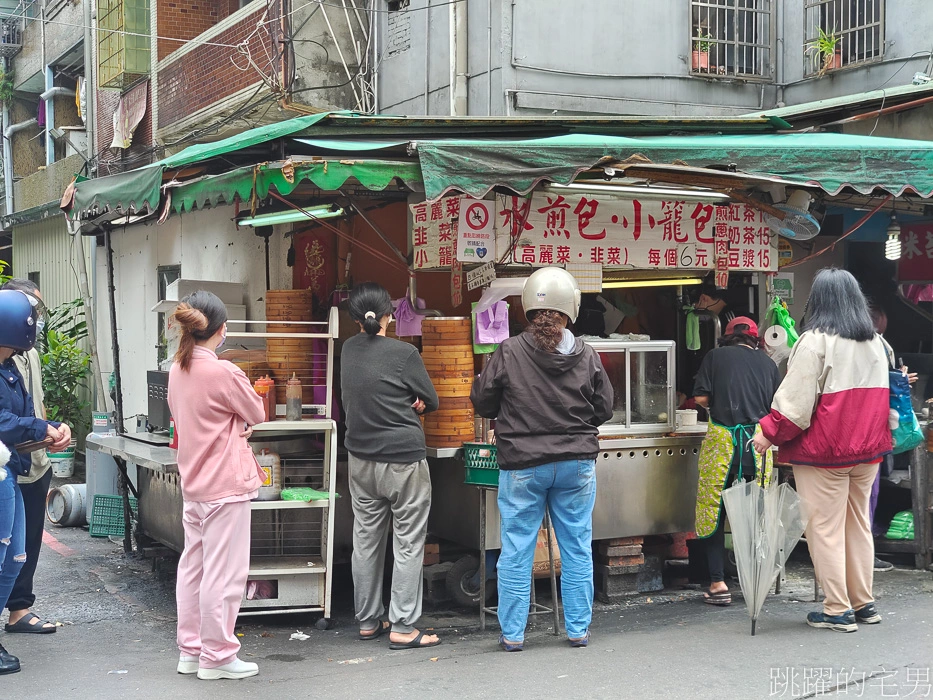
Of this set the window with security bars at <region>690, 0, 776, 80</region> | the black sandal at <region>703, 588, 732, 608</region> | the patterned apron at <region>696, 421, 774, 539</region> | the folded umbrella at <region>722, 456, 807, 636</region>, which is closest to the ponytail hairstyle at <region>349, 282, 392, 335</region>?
the folded umbrella at <region>722, 456, 807, 636</region>

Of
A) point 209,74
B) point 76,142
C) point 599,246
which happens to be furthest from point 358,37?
point 76,142

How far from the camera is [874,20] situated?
425 inches

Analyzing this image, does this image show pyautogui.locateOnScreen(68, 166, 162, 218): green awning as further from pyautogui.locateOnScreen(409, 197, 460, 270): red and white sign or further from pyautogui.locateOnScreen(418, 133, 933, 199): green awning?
pyautogui.locateOnScreen(418, 133, 933, 199): green awning

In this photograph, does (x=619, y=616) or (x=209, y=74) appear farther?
(x=209, y=74)

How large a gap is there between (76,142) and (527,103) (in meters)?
9.57

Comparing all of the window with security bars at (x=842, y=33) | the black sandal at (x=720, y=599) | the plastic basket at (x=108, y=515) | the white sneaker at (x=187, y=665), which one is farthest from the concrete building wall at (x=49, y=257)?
the black sandal at (x=720, y=599)

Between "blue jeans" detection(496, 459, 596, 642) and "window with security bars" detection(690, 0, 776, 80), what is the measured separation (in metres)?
7.18

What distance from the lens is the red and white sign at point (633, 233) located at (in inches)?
260

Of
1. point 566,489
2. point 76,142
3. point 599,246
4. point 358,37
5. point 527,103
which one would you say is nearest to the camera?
point 566,489

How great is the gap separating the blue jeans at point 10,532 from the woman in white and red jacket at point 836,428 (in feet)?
13.3

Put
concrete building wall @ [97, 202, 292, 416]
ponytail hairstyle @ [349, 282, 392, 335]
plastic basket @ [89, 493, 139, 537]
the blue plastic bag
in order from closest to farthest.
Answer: ponytail hairstyle @ [349, 282, 392, 335]
the blue plastic bag
concrete building wall @ [97, 202, 292, 416]
plastic basket @ [89, 493, 139, 537]

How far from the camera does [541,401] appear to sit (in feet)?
18.0

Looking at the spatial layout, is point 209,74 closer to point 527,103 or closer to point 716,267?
point 527,103

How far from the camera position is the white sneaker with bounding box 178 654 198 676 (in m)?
5.15
